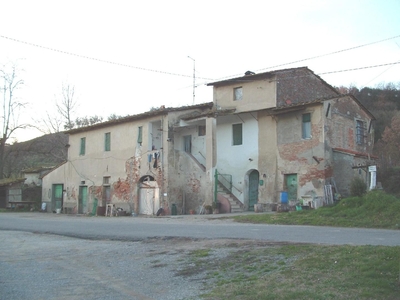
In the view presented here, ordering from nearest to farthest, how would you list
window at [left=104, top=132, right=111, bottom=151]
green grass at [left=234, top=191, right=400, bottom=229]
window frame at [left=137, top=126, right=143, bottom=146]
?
green grass at [left=234, top=191, right=400, bottom=229], window frame at [left=137, top=126, right=143, bottom=146], window at [left=104, top=132, right=111, bottom=151]

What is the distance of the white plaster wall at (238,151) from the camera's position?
28156mm

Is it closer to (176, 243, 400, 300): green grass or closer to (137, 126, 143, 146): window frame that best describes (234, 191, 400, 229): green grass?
(176, 243, 400, 300): green grass

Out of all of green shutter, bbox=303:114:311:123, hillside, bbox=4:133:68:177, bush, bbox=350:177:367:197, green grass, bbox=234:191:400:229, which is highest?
hillside, bbox=4:133:68:177

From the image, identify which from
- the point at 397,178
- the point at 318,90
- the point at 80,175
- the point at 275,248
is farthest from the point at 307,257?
the point at 80,175

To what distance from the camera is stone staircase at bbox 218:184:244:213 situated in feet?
90.3

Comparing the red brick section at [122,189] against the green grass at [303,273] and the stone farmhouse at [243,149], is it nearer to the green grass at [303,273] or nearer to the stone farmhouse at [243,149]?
the stone farmhouse at [243,149]

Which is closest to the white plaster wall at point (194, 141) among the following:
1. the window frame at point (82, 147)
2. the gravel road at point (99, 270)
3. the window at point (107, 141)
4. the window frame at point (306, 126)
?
the window at point (107, 141)

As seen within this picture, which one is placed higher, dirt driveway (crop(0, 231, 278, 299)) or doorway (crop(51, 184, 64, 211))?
doorway (crop(51, 184, 64, 211))

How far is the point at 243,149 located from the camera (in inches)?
1128

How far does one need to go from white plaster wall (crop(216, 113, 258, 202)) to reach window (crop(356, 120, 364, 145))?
600 centimetres

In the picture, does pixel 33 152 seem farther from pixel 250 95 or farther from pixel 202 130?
pixel 250 95

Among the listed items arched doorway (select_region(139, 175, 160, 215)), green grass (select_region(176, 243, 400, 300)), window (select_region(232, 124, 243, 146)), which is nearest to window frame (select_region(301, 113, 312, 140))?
window (select_region(232, 124, 243, 146))

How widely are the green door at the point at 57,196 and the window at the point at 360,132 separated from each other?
81.5 ft

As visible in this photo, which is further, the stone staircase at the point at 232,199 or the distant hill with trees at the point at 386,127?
the stone staircase at the point at 232,199
